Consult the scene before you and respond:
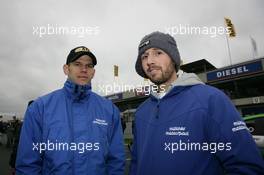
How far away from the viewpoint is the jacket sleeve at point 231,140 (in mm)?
1720

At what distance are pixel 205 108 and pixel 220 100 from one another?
13 centimetres

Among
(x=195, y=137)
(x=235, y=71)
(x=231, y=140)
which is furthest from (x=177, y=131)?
(x=235, y=71)

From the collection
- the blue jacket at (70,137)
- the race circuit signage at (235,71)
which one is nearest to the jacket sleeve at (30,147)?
the blue jacket at (70,137)

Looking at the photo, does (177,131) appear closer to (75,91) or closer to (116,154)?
(116,154)

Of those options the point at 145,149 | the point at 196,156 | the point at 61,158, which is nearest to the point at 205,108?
the point at 196,156

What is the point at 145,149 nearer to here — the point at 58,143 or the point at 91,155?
the point at 91,155

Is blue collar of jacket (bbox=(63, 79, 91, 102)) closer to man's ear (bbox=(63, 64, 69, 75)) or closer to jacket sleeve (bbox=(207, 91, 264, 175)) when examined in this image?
man's ear (bbox=(63, 64, 69, 75))

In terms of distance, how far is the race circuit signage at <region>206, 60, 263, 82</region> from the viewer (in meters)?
22.4

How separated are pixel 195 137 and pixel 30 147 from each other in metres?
Answer: 1.72

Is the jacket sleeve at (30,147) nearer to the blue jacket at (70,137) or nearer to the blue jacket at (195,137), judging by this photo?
the blue jacket at (70,137)

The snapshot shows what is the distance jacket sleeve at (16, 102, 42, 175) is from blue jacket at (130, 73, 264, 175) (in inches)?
42.6

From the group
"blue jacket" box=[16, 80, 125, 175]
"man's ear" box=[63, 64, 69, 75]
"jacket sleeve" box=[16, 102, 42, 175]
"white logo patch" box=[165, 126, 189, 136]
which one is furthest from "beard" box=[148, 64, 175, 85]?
"jacket sleeve" box=[16, 102, 42, 175]

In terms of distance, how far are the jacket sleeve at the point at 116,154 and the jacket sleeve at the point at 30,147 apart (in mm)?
781

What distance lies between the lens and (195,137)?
1974 mm
